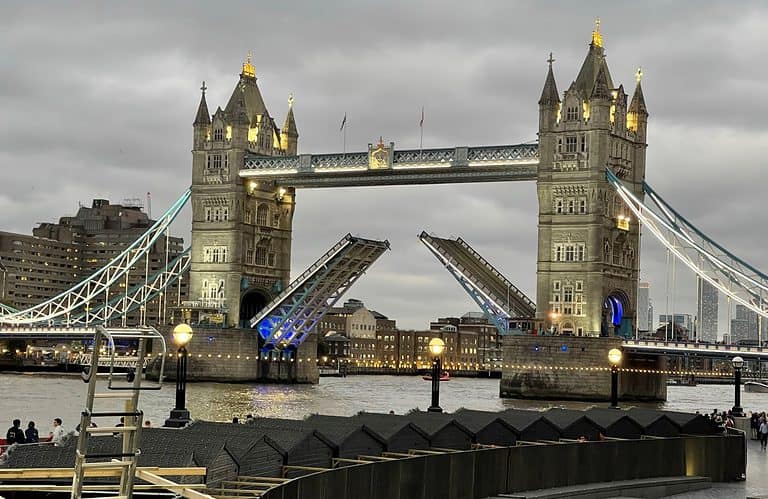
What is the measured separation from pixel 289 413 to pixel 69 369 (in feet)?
232

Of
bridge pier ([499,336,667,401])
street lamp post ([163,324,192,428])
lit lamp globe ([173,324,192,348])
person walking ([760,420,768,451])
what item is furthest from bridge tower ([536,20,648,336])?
lit lamp globe ([173,324,192,348])

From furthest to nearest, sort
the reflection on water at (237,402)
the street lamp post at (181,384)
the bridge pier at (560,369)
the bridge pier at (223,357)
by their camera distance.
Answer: the bridge pier at (223,357) < the bridge pier at (560,369) < the reflection on water at (237,402) < the street lamp post at (181,384)

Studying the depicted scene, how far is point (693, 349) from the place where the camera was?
7600cm

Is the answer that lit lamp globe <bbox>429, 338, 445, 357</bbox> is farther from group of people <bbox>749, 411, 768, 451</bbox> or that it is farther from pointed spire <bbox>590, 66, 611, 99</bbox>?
pointed spire <bbox>590, 66, 611, 99</bbox>

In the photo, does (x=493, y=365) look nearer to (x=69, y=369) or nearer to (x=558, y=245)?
(x=69, y=369)

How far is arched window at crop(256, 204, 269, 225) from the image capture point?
93375mm

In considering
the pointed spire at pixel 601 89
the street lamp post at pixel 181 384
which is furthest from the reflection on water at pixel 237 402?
the street lamp post at pixel 181 384

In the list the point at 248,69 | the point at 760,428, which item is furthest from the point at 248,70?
the point at 760,428

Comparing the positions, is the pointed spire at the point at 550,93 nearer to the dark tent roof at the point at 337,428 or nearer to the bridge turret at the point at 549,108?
the bridge turret at the point at 549,108

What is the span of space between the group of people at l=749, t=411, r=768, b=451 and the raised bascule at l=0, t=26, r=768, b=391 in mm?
31966

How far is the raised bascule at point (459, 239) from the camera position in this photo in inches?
3108

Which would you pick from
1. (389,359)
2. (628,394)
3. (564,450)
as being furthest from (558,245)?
(389,359)

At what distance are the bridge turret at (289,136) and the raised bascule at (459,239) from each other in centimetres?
202

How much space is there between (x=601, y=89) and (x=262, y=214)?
2525 cm
